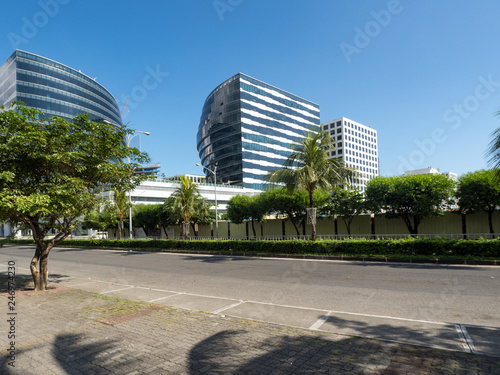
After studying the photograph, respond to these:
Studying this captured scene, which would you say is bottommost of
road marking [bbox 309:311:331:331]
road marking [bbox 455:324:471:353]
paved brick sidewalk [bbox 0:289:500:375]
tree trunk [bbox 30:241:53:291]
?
road marking [bbox 309:311:331:331]

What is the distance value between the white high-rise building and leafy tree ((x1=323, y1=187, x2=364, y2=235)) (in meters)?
99.0

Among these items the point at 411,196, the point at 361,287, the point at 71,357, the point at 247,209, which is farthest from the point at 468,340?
the point at 247,209

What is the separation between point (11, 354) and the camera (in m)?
4.63

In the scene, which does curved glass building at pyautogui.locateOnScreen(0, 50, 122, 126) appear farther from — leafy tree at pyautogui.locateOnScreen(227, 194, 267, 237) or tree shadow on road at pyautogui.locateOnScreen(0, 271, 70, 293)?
tree shadow on road at pyautogui.locateOnScreen(0, 271, 70, 293)

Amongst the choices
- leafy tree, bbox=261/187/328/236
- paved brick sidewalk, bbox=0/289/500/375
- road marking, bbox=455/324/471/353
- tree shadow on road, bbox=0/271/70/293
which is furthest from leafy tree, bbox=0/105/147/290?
leafy tree, bbox=261/187/328/236

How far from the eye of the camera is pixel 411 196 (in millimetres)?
20094

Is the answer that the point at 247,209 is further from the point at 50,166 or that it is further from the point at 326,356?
the point at 326,356

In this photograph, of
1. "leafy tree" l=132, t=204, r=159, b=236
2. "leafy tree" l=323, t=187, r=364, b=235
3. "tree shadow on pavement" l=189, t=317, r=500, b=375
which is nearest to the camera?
"tree shadow on pavement" l=189, t=317, r=500, b=375

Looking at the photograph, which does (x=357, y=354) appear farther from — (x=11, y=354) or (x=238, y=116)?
(x=238, y=116)

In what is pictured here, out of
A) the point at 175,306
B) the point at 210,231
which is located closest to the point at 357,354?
the point at 175,306

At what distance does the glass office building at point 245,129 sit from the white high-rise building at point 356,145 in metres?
21.6

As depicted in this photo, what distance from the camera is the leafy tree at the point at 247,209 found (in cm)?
2847

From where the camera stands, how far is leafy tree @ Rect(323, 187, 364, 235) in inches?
916

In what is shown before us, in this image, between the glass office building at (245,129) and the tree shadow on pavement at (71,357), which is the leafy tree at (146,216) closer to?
the tree shadow on pavement at (71,357)
